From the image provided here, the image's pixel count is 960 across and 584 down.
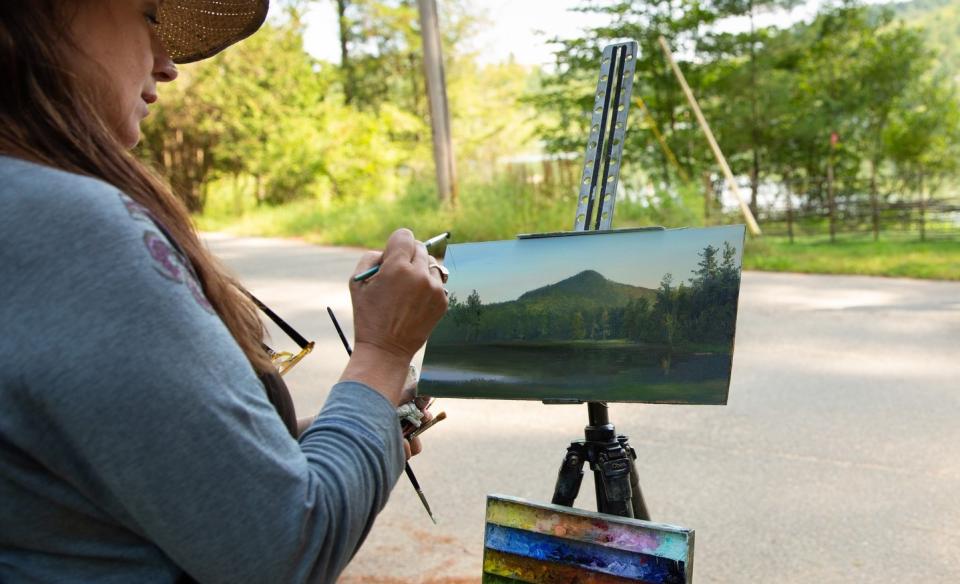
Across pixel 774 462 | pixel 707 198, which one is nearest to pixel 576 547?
pixel 774 462

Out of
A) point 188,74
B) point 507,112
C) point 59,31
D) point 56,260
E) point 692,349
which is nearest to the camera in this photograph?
point 56,260

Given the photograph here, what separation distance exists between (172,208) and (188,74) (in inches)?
934

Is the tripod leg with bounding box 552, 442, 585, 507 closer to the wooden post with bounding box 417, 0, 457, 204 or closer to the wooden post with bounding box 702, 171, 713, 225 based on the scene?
the wooden post with bounding box 702, 171, 713, 225

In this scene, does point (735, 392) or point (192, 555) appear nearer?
point (192, 555)

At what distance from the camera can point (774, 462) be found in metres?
4.00

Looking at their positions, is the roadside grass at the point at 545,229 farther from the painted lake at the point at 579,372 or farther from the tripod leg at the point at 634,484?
the painted lake at the point at 579,372

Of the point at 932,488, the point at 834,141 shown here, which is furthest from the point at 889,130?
the point at 932,488

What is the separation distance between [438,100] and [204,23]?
38.3ft

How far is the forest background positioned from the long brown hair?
9075 millimetres

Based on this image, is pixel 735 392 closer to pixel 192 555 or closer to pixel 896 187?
pixel 192 555

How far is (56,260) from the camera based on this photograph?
2.56ft

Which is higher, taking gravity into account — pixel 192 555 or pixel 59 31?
pixel 59 31

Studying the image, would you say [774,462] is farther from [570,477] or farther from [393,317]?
[393,317]

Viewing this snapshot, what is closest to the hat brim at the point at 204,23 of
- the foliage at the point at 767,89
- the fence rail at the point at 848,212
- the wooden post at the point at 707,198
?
the wooden post at the point at 707,198
